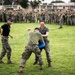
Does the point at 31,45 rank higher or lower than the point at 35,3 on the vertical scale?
higher

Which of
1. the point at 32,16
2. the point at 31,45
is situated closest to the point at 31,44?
the point at 31,45

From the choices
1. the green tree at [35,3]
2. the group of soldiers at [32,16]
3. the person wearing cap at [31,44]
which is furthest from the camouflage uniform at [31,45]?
the green tree at [35,3]

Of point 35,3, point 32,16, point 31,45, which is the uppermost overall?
point 31,45

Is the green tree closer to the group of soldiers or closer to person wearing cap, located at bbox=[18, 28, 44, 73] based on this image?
the group of soldiers

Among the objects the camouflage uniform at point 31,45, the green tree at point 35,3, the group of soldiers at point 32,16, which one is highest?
the camouflage uniform at point 31,45

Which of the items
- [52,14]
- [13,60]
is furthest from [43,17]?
[13,60]

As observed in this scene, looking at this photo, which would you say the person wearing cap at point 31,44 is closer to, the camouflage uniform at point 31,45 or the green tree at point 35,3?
the camouflage uniform at point 31,45

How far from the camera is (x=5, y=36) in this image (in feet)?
41.9


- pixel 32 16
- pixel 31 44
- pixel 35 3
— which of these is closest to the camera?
pixel 31 44

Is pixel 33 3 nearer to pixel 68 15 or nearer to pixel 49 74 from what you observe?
pixel 68 15

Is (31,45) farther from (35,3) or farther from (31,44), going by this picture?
(35,3)

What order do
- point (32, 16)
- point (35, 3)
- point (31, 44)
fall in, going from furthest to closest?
point (35, 3) → point (32, 16) → point (31, 44)

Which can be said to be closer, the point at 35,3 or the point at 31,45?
the point at 31,45

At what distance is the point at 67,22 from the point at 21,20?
26.3 feet
